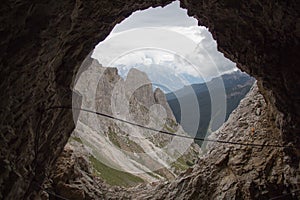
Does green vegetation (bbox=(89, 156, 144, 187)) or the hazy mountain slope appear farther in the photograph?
the hazy mountain slope

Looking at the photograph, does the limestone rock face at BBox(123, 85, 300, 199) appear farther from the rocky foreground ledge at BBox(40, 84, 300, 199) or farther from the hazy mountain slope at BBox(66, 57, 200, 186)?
the hazy mountain slope at BBox(66, 57, 200, 186)

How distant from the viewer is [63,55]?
10195 millimetres

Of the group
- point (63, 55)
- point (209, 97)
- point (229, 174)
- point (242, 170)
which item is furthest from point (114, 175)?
point (63, 55)

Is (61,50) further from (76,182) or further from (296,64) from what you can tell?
(76,182)

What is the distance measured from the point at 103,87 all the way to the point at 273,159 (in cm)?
8131

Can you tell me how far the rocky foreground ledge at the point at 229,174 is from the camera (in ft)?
43.0

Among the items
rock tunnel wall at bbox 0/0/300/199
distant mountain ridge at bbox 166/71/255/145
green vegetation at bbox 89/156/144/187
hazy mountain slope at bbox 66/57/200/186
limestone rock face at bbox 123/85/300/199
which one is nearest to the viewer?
rock tunnel wall at bbox 0/0/300/199

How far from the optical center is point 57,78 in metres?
10.5

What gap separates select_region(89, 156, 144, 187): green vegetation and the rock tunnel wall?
5150 cm

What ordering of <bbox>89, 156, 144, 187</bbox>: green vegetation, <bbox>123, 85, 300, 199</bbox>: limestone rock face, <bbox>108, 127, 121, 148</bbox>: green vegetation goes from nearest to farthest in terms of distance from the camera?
<bbox>123, 85, 300, 199</bbox>: limestone rock face
<bbox>89, 156, 144, 187</bbox>: green vegetation
<bbox>108, 127, 121, 148</bbox>: green vegetation

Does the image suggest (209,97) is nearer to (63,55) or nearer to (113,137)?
(63,55)

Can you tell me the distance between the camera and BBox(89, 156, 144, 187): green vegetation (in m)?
62.3

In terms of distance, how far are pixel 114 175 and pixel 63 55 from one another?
5777cm

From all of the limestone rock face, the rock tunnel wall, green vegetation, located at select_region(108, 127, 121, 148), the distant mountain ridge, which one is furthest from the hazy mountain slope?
the rock tunnel wall
